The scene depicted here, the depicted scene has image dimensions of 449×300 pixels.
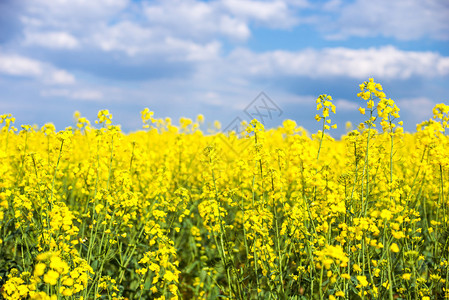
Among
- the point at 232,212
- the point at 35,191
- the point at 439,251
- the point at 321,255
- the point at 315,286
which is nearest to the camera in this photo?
the point at 321,255

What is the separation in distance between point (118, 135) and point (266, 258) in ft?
6.93

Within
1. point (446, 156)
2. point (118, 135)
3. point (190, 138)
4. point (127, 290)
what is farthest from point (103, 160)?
point (190, 138)

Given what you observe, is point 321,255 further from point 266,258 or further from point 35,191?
point 35,191

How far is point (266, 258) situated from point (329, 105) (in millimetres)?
1459

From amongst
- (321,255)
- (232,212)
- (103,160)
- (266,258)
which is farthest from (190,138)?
(321,255)

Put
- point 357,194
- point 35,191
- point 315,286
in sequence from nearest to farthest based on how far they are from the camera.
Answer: point 315,286 → point 357,194 → point 35,191

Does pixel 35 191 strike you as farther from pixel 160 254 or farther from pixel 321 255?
pixel 321 255

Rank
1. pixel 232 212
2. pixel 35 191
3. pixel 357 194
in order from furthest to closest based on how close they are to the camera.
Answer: pixel 232 212, pixel 35 191, pixel 357 194

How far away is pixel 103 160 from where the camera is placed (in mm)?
4484

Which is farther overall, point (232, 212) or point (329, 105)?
point (232, 212)

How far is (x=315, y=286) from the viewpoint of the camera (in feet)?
11.1

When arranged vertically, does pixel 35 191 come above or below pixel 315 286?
above

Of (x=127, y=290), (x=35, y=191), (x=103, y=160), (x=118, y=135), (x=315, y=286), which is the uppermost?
(x=118, y=135)

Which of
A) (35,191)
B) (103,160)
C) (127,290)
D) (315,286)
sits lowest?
(127,290)
